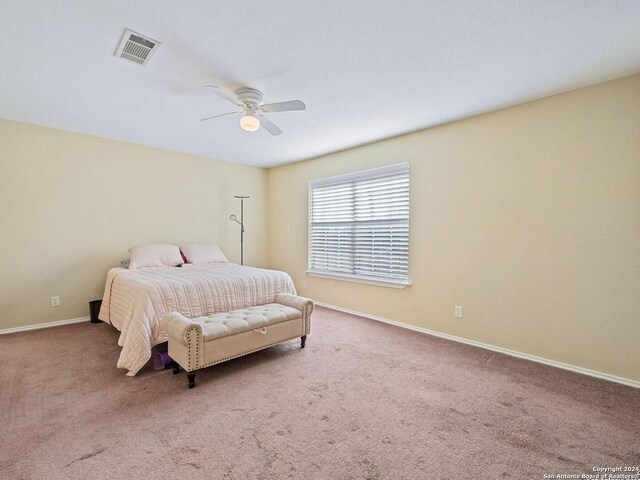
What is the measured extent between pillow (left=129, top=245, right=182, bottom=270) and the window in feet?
6.70

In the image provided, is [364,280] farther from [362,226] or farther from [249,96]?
[249,96]

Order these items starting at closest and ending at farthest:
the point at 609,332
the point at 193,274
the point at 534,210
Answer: the point at 609,332 → the point at 534,210 → the point at 193,274

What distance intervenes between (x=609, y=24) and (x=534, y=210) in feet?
4.66

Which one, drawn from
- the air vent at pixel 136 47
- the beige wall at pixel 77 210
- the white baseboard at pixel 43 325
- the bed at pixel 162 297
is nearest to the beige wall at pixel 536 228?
the bed at pixel 162 297

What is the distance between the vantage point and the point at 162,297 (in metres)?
2.60

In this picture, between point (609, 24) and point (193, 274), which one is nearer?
point (609, 24)

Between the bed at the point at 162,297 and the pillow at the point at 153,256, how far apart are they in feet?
0.67

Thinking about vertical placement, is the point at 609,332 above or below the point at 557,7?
below

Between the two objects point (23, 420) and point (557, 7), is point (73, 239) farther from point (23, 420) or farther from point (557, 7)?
point (557, 7)

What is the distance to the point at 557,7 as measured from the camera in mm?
1653

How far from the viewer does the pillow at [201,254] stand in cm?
421

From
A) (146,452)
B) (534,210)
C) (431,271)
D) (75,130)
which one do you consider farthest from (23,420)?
(534,210)

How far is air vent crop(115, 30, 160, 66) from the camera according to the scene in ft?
6.28

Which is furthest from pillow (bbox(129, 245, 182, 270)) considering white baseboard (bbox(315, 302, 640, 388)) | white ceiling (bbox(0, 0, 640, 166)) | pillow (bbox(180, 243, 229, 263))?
white baseboard (bbox(315, 302, 640, 388))
